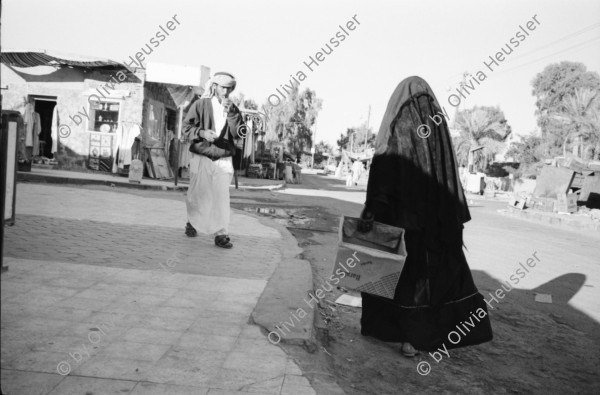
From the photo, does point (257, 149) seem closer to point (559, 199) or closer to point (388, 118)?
point (559, 199)

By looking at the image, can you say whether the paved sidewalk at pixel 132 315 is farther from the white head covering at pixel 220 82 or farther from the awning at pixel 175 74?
the awning at pixel 175 74

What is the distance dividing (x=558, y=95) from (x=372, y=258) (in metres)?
48.3

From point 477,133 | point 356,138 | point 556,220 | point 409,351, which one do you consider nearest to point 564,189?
point 556,220

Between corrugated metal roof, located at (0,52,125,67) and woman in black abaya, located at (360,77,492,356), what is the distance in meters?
13.2

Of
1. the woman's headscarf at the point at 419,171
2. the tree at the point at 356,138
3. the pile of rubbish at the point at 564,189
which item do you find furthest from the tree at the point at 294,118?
the woman's headscarf at the point at 419,171

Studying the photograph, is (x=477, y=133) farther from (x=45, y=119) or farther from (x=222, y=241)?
(x=222, y=241)

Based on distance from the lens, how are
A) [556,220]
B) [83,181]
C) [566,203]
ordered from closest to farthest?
[83,181] < [556,220] < [566,203]

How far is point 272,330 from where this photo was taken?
2.94 meters

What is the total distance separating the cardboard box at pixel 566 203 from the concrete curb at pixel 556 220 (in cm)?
226

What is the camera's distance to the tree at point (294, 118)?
54594 millimetres

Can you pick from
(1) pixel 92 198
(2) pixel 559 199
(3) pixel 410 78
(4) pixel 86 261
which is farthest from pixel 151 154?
(2) pixel 559 199

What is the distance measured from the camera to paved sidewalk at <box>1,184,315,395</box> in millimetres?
2219

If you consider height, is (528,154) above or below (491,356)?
Answer: above

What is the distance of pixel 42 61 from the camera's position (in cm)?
1466
